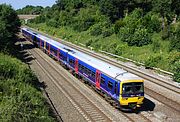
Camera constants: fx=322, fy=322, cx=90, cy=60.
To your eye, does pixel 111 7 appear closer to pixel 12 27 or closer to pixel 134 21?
pixel 134 21

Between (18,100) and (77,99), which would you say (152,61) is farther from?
(18,100)

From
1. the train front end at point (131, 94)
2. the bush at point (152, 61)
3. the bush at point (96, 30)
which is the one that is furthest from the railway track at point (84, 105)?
the bush at point (96, 30)

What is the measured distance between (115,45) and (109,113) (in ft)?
116

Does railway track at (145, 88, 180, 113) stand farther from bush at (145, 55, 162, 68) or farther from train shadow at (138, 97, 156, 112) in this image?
bush at (145, 55, 162, 68)

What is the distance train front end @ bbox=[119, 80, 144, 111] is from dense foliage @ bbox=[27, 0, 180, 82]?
13.1 metres

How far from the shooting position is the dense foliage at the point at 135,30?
151 feet

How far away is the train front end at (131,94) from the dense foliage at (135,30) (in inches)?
516

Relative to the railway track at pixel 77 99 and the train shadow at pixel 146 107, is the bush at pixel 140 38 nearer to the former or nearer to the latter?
the railway track at pixel 77 99

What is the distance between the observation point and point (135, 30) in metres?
55.0

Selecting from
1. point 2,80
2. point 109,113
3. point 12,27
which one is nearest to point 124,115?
point 109,113

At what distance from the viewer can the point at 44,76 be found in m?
37.1

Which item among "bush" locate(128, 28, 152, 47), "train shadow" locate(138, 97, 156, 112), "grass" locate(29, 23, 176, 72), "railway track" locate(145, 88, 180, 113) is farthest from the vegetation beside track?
"bush" locate(128, 28, 152, 47)

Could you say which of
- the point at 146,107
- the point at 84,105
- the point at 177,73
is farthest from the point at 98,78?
the point at 177,73

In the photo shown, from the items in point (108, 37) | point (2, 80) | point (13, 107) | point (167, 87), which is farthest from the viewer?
point (108, 37)
